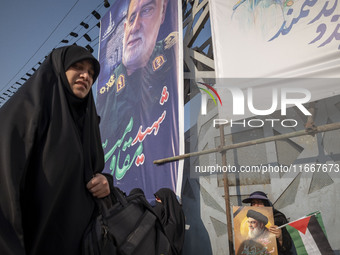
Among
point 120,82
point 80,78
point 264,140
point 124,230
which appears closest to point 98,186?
point 124,230

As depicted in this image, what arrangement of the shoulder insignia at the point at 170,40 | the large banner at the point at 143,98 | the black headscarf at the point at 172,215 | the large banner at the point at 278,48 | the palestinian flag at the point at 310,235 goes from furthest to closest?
the shoulder insignia at the point at 170,40, the large banner at the point at 143,98, the black headscarf at the point at 172,215, the large banner at the point at 278,48, the palestinian flag at the point at 310,235

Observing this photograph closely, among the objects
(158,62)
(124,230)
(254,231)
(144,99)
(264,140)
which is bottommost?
(254,231)

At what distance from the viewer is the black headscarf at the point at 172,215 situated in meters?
2.89

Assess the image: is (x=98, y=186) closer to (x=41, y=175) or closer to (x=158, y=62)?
(x=41, y=175)

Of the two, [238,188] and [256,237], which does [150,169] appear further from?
[256,237]

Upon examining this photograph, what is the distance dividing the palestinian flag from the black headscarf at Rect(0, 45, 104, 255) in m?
1.54

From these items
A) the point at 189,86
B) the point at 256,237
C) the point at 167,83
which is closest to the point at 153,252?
the point at 256,237

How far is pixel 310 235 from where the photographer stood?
179 cm

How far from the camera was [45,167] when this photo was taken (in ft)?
2.84

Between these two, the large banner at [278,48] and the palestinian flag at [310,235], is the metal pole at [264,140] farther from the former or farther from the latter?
the palestinian flag at [310,235]

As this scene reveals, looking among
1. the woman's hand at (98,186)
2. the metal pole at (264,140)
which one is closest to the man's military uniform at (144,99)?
the metal pole at (264,140)

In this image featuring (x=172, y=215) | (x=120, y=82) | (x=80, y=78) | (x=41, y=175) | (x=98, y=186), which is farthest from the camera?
(x=120, y=82)

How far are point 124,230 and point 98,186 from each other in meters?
0.20

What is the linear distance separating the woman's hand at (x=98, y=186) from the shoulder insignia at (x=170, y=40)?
3038 mm
